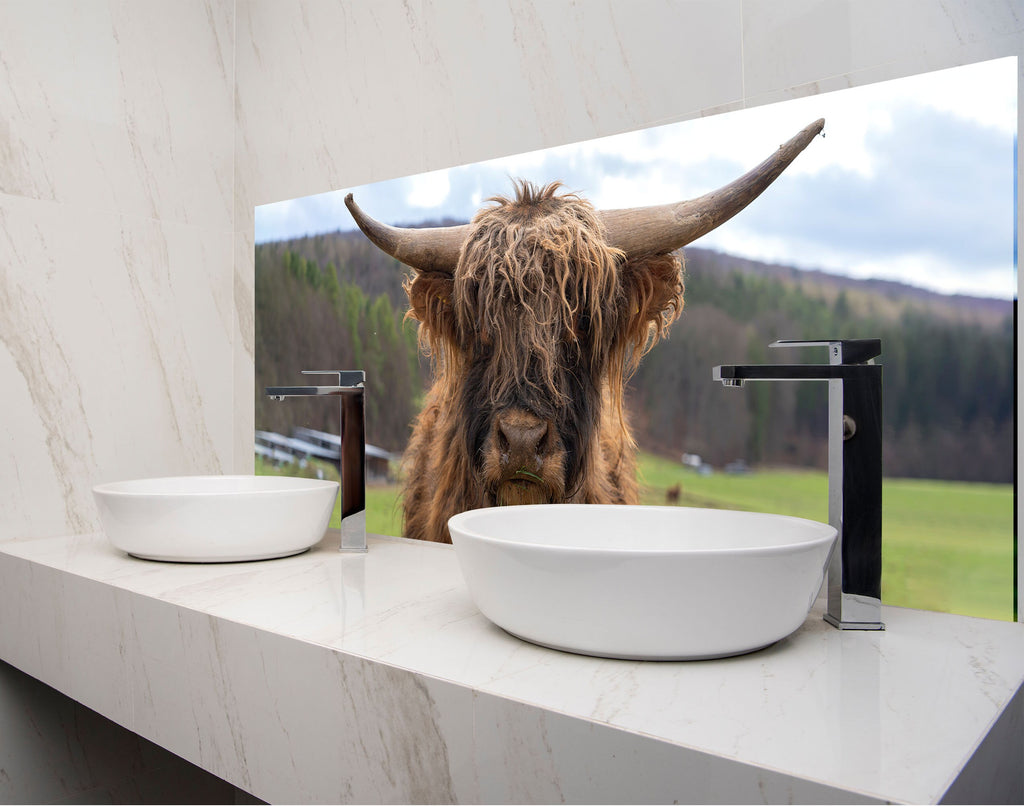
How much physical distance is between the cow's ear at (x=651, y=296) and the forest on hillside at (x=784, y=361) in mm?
25

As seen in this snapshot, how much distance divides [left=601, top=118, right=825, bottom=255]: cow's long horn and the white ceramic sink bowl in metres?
0.87

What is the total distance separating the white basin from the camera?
0.91 metres

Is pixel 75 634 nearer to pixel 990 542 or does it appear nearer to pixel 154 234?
pixel 154 234

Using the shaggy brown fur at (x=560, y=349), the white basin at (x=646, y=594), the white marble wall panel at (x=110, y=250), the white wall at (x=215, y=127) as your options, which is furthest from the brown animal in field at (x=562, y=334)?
the white marble wall panel at (x=110, y=250)

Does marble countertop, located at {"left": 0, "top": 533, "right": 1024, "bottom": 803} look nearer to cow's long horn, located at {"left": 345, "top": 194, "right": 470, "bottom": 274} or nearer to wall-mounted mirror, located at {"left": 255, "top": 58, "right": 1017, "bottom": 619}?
wall-mounted mirror, located at {"left": 255, "top": 58, "right": 1017, "bottom": 619}

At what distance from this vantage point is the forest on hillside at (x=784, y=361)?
122cm

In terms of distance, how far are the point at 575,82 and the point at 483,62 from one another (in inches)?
10.7

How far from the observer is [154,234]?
7.26 ft

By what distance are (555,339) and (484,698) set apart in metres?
0.85

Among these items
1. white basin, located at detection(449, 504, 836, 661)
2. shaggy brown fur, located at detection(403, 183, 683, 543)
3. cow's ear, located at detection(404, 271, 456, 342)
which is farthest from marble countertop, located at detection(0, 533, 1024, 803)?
cow's ear, located at detection(404, 271, 456, 342)

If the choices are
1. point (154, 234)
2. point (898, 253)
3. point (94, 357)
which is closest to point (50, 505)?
point (94, 357)

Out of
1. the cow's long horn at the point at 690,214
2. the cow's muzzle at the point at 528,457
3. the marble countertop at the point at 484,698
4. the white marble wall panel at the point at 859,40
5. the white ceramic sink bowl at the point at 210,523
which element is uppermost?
the white marble wall panel at the point at 859,40

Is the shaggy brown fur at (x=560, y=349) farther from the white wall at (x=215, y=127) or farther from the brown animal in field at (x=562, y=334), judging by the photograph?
the white wall at (x=215, y=127)

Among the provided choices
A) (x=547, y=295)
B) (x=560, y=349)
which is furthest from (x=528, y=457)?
(x=547, y=295)
